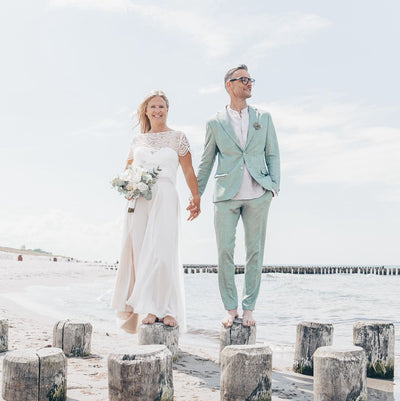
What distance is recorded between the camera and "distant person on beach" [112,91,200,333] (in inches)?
187

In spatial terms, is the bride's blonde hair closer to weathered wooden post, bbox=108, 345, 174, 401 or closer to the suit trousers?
the suit trousers

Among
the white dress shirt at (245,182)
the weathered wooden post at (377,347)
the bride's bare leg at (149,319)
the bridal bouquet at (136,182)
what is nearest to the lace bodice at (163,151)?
the bridal bouquet at (136,182)

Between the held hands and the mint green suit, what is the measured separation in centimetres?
25

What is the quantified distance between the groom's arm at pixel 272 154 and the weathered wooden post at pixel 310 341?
145cm

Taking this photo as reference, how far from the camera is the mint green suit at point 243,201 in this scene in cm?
468

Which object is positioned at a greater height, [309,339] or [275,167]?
[275,167]

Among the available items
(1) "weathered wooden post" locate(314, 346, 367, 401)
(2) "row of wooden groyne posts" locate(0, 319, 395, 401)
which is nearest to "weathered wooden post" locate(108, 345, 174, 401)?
(2) "row of wooden groyne posts" locate(0, 319, 395, 401)

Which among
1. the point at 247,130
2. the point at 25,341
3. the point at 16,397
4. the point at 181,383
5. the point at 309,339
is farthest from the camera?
the point at 25,341

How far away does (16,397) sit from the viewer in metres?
3.21

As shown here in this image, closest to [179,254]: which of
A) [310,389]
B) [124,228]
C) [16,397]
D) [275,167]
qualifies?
[124,228]

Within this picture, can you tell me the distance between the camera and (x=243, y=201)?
15.4 ft

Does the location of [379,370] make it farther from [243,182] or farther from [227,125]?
[227,125]

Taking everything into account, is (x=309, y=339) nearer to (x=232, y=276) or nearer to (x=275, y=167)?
(x=232, y=276)

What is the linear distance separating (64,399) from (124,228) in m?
2.04
